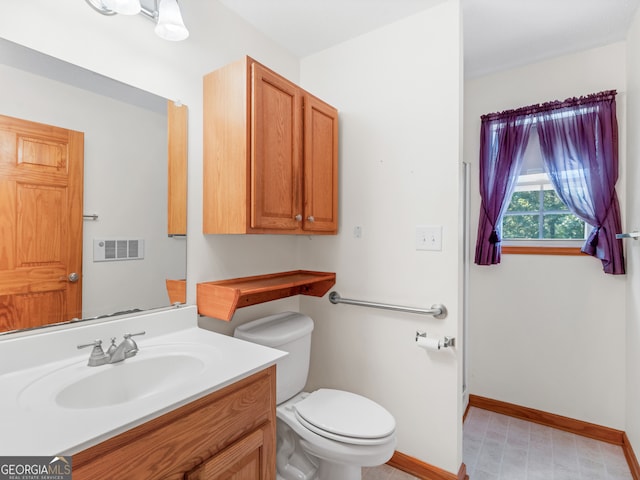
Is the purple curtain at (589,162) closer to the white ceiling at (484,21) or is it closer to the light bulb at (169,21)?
the white ceiling at (484,21)

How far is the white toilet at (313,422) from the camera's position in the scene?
4.23 ft

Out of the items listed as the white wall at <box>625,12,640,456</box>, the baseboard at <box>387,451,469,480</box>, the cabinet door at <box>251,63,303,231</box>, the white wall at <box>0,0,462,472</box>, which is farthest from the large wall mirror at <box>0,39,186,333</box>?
the white wall at <box>625,12,640,456</box>

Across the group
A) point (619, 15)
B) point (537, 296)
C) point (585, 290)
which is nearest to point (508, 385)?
point (537, 296)

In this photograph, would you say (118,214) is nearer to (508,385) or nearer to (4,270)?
(4,270)

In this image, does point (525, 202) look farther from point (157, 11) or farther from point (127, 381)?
point (127, 381)

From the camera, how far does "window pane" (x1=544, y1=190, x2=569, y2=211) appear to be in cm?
218

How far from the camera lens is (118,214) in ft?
4.22

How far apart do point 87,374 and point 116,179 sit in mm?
708

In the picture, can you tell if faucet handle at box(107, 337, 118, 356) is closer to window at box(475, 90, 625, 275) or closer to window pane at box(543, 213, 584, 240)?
window at box(475, 90, 625, 275)

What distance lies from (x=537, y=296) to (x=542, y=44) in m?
1.58

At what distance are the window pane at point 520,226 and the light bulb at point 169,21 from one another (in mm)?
2292

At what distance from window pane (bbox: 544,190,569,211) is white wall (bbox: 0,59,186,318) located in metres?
2.31

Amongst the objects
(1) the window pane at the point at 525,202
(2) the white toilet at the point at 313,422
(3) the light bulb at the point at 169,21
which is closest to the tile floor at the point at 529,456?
(2) the white toilet at the point at 313,422

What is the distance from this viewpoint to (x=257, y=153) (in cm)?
142
